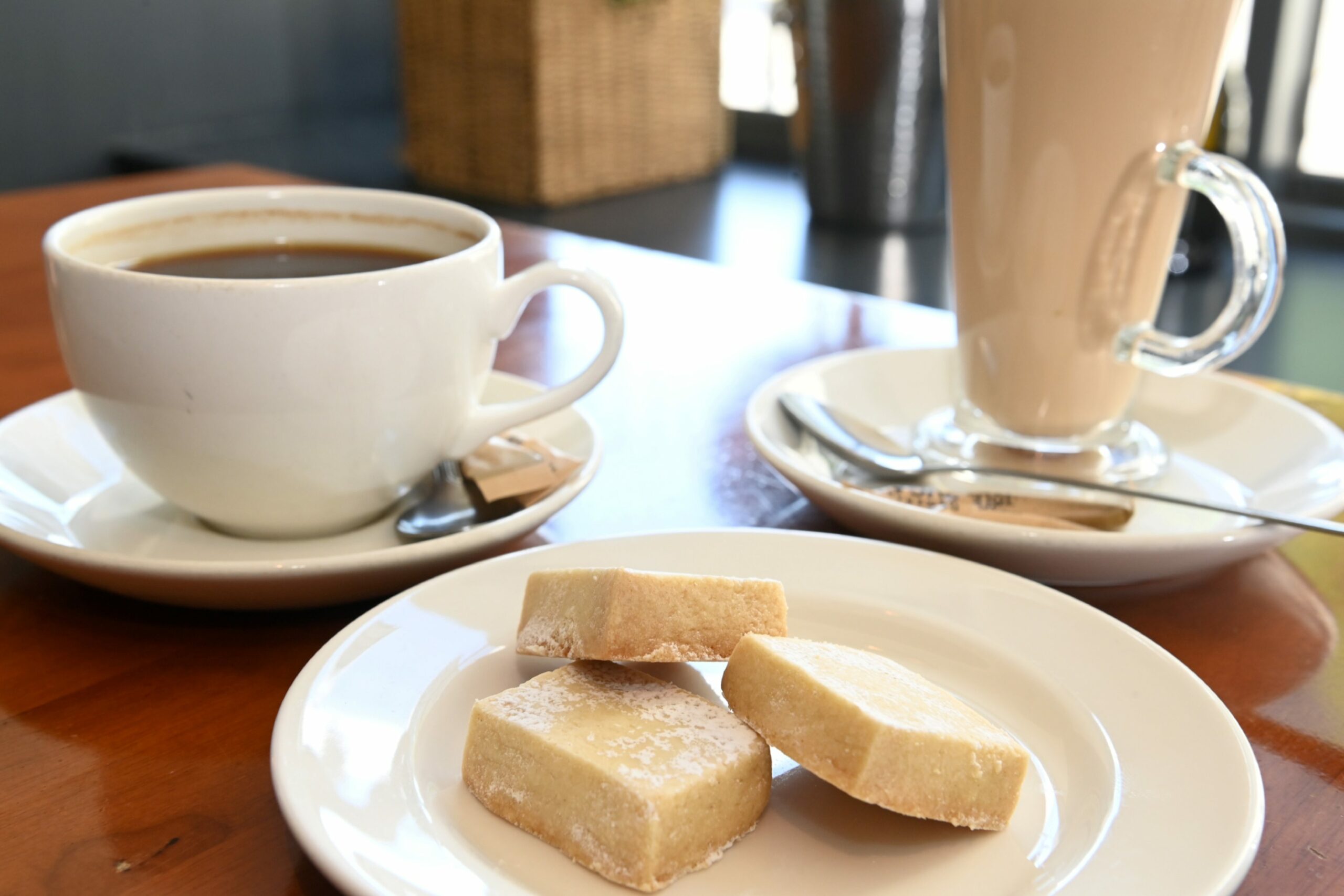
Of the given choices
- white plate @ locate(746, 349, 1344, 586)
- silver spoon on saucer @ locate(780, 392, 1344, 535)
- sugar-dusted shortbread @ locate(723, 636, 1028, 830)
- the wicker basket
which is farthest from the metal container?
sugar-dusted shortbread @ locate(723, 636, 1028, 830)

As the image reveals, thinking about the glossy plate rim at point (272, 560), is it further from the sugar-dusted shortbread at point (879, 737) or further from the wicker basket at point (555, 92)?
the wicker basket at point (555, 92)

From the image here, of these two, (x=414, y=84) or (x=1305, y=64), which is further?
(x=414, y=84)

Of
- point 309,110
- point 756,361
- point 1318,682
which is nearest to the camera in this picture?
point 1318,682

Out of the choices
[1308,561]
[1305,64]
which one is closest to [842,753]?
[1308,561]

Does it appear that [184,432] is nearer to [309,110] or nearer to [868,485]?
[868,485]

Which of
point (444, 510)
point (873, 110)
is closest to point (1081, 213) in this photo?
point (444, 510)

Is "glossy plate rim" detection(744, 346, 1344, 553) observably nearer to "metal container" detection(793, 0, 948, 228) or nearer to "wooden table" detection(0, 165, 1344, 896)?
"wooden table" detection(0, 165, 1344, 896)

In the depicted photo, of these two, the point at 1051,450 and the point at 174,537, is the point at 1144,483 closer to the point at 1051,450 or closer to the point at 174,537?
the point at 1051,450
